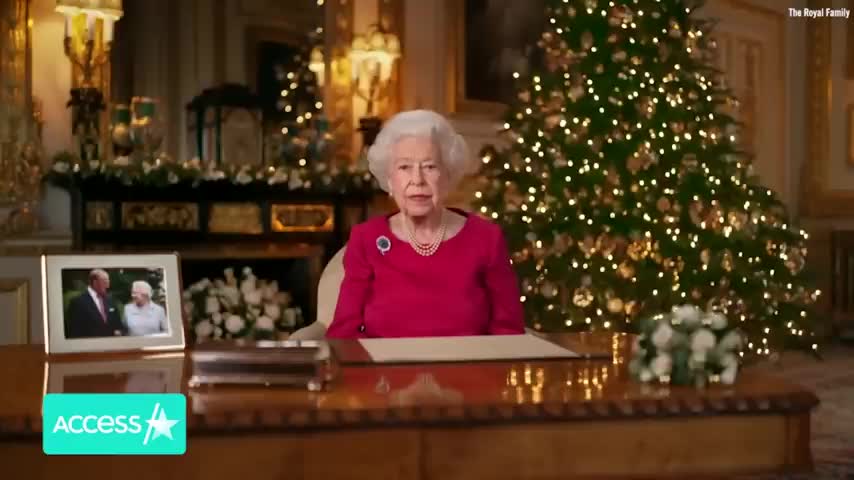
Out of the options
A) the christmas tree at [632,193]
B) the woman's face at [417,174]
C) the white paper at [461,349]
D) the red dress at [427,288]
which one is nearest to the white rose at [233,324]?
the red dress at [427,288]

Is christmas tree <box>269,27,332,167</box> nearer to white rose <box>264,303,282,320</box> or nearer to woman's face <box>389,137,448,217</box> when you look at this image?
white rose <box>264,303,282,320</box>

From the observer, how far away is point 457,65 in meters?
5.94

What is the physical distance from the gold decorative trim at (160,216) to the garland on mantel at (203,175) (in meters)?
0.12

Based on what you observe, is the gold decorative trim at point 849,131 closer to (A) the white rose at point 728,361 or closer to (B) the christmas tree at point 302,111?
(B) the christmas tree at point 302,111

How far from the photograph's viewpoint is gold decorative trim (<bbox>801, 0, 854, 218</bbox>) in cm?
773

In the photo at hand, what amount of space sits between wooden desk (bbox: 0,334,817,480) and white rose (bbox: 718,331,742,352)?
64 mm

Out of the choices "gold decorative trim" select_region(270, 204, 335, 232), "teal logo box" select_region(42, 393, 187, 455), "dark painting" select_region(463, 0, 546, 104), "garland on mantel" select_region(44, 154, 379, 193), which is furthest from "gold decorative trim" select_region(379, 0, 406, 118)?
"teal logo box" select_region(42, 393, 187, 455)

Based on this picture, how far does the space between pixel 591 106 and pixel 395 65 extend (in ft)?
4.40

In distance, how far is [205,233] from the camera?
16.4 ft

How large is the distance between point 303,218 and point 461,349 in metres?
3.47

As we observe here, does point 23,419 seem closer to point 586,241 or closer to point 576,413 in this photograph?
point 576,413

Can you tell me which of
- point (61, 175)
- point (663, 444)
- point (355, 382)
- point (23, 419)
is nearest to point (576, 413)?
point (663, 444)

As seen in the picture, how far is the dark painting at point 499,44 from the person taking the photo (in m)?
6.04

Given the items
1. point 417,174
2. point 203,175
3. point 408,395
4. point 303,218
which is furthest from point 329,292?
point 303,218
